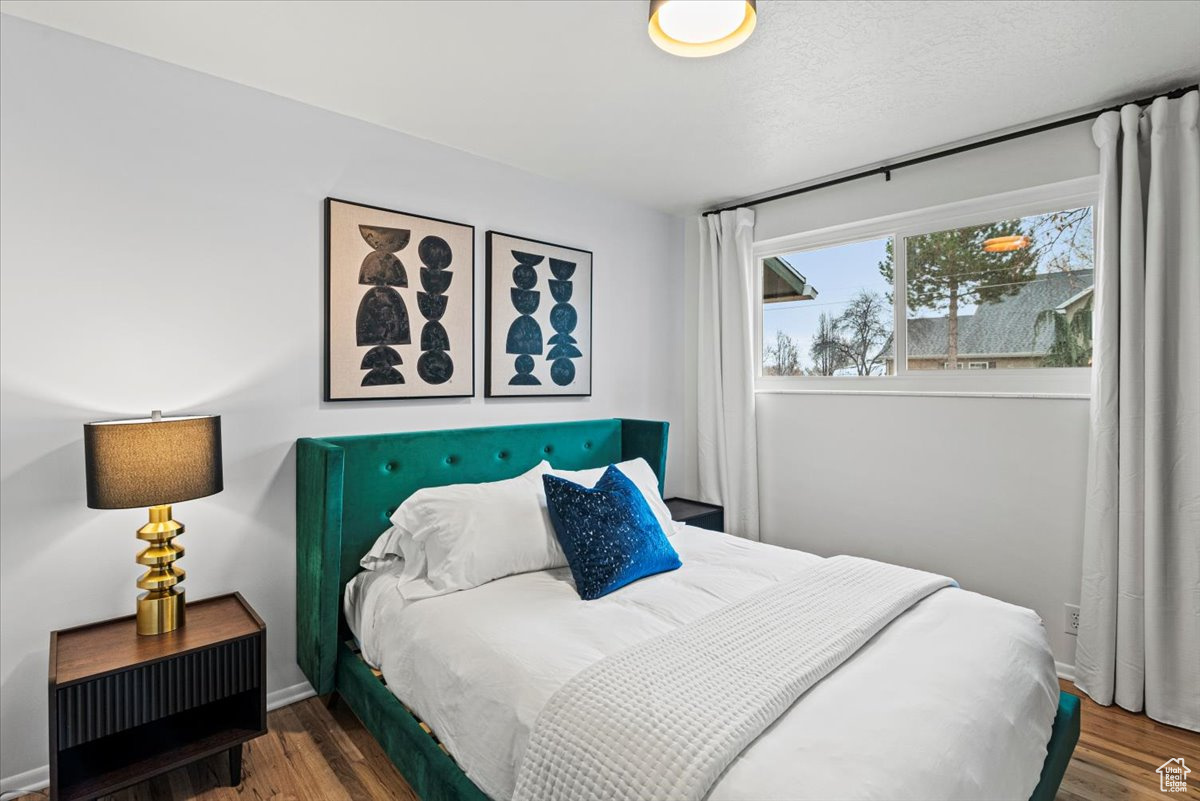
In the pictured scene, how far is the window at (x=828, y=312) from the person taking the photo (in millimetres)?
3227

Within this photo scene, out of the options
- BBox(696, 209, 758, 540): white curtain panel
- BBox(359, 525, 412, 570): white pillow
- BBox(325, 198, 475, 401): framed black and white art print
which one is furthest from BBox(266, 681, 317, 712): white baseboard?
BBox(696, 209, 758, 540): white curtain panel

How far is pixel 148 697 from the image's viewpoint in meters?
1.73

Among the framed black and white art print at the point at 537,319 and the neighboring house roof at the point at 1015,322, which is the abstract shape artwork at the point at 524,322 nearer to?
the framed black and white art print at the point at 537,319

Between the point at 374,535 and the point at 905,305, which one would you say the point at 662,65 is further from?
the point at 374,535

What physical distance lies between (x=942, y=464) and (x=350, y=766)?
2828mm

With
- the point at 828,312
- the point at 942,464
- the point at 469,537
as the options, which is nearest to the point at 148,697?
the point at 469,537

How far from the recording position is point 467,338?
9.29 feet

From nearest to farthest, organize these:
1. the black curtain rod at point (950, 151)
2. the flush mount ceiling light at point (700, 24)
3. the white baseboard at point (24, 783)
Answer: the flush mount ceiling light at point (700, 24) → the white baseboard at point (24, 783) → the black curtain rod at point (950, 151)

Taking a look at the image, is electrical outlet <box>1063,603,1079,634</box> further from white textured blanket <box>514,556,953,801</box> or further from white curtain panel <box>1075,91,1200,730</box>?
white textured blanket <box>514,556,953,801</box>

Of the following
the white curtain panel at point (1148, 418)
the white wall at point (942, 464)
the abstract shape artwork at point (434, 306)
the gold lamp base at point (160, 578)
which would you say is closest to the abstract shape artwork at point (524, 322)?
the abstract shape artwork at point (434, 306)

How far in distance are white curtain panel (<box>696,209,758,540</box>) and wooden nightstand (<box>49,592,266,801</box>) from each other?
2548 mm

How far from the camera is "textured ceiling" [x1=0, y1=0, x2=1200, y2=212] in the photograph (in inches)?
70.5

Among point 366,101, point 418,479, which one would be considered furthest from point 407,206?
point 418,479

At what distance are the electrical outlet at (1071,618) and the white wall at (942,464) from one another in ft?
0.07
